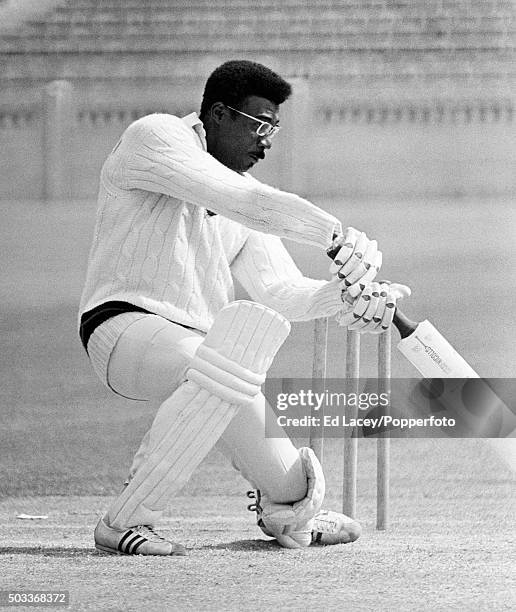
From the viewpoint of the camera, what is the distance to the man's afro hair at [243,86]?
8.05 feet

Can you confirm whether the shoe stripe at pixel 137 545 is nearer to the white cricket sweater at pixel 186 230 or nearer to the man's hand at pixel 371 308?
the white cricket sweater at pixel 186 230

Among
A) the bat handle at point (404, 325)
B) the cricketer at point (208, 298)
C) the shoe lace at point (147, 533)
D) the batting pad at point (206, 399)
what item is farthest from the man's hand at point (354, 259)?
the shoe lace at point (147, 533)

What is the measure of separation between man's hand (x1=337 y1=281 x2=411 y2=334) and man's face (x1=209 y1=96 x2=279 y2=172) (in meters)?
0.34

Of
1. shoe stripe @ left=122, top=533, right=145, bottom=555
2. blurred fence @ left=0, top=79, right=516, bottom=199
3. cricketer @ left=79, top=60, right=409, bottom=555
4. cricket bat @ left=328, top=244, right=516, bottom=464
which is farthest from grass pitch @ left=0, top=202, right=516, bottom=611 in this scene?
shoe stripe @ left=122, top=533, right=145, bottom=555

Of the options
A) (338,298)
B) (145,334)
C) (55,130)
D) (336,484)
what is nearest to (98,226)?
(145,334)

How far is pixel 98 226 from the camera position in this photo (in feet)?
7.86

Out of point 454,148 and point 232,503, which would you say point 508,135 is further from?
point 232,503

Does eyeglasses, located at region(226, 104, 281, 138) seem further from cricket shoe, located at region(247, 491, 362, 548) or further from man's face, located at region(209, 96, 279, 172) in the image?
cricket shoe, located at region(247, 491, 362, 548)

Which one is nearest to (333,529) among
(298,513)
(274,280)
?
(298,513)

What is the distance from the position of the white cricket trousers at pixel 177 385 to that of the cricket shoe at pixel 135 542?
0.34ft

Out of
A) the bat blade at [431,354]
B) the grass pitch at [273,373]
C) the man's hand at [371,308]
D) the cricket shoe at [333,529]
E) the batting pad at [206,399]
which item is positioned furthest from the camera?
the grass pitch at [273,373]

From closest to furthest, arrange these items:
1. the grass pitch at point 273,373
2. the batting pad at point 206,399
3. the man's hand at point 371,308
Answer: the batting pad at point 206,399 < the man's hand at point 371,308 < the grass pitch at point 273,373

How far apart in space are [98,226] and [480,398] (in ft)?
2.94

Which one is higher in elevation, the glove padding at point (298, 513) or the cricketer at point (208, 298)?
the cricketer at point (208, 298)
